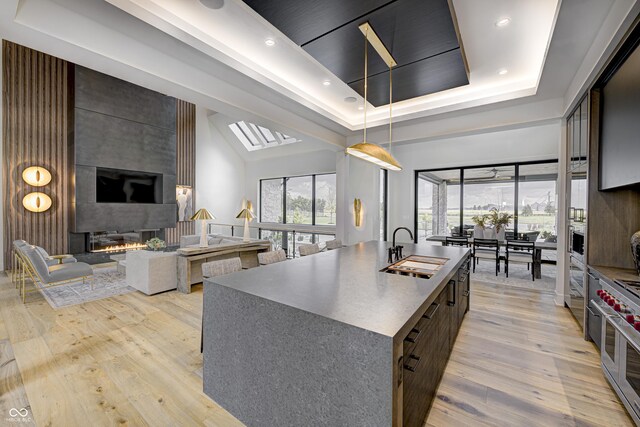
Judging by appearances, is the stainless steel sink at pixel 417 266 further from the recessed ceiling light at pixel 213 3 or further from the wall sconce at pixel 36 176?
the wall sconce at pixel 36 176

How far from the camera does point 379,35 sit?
2652 mm

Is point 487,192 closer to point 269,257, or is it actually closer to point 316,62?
point 316,62

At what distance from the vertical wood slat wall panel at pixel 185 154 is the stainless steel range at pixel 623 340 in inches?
348

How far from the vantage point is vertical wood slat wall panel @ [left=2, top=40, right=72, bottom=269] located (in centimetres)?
543

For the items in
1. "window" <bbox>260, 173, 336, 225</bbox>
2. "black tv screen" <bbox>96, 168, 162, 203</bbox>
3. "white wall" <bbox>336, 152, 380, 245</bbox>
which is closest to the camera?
"white wall" <bbox>336, 152, 380, 245</bbox>

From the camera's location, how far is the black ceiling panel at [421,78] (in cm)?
317

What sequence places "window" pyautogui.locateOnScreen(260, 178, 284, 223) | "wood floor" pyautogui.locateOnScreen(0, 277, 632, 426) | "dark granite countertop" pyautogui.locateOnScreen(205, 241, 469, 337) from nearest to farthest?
"dark granite countertop" pyautogui.locateOnScreen(205, 241, 469, 337) → "wood floor" pyautogui.locateOnScreen(0, 277, 632, 426) → "window" pyautogui.locateOnScreen(260, 178, 284, 223)

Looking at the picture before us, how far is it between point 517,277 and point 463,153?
3365 millimetres

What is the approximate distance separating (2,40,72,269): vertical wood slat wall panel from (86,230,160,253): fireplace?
1.55 feet

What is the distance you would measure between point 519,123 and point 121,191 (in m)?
8.24

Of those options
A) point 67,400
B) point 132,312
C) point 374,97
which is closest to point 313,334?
point 67,400

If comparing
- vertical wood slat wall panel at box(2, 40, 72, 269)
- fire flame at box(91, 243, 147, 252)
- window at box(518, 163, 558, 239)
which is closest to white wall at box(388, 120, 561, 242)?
window at box(518, 163, 558, 239)

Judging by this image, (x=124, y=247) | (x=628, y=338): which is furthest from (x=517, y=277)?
(x=124, y=247)

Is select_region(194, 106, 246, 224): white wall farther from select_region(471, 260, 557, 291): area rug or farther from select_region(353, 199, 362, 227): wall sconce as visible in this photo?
select_region(471, 260, 557, 291): area rug
